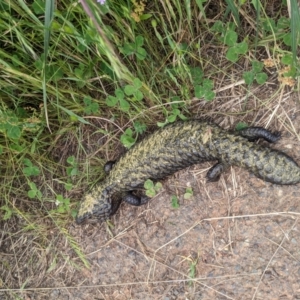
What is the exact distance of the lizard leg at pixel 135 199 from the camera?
3654 millimetres

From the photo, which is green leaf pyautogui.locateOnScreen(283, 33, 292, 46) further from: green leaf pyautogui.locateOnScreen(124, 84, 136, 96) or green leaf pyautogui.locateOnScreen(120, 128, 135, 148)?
green leaf pyautogui.locateOnScreen(120, 128, 135, 148)

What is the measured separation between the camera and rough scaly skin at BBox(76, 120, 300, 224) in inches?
124

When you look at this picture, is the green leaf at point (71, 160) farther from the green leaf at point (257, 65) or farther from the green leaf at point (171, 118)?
the green leaf at point (257, 65)

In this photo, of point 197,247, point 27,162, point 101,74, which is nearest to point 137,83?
point 101,74

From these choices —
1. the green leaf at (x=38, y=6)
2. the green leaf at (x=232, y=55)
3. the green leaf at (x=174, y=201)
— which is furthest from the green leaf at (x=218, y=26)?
the green leaf at (x=174, y=201)

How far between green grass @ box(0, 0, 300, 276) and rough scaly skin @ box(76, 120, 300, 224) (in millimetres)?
128

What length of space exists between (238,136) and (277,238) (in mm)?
709

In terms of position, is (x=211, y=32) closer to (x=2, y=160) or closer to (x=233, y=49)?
(x=233, y=49)

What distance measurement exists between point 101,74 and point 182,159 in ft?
2.65

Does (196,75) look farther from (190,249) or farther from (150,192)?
(190,249)

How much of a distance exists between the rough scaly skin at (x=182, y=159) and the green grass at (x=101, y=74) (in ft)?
0.42

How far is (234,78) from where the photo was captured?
3363 millimetres

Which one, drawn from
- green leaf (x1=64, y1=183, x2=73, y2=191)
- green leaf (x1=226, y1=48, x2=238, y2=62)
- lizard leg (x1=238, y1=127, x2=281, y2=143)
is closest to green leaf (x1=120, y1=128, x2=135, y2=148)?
green leaf (x1=64, y1=183, x2=73, y2=191)

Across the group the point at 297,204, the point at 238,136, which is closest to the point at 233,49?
the point at 238,136
